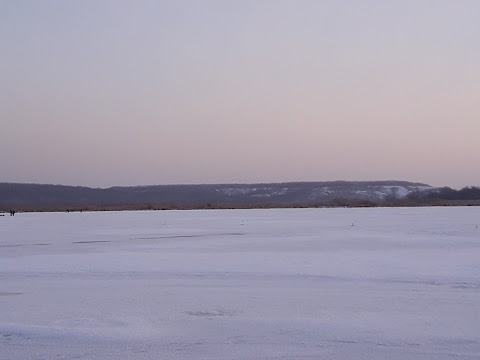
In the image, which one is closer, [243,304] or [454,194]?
[243,304]

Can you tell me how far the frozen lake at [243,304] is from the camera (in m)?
5.14

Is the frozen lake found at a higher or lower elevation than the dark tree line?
lower

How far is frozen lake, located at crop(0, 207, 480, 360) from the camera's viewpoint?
16.9 feet

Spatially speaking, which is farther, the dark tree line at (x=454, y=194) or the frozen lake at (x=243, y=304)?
the dark tree line at (x=454, y=194)

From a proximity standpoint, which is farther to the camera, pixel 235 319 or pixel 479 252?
pixel 479 252

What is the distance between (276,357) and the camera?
15.8 feet

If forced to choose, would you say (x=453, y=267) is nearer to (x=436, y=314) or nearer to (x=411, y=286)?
(x=411, y=286)

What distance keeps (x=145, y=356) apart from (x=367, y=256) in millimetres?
8013

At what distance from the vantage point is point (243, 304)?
23.2 ft

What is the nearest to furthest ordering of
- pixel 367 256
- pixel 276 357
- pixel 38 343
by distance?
pixel 276 357
pixel 38 343
pixel 367 256

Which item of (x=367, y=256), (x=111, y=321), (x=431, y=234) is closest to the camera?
(x=111, y=321)

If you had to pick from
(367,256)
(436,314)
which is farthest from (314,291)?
(367,256)

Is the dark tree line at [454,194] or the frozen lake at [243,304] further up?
the dark tree line at [454,194]

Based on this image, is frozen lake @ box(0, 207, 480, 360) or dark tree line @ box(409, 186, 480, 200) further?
dark tree line @ box(409, 186, 480, 200)
